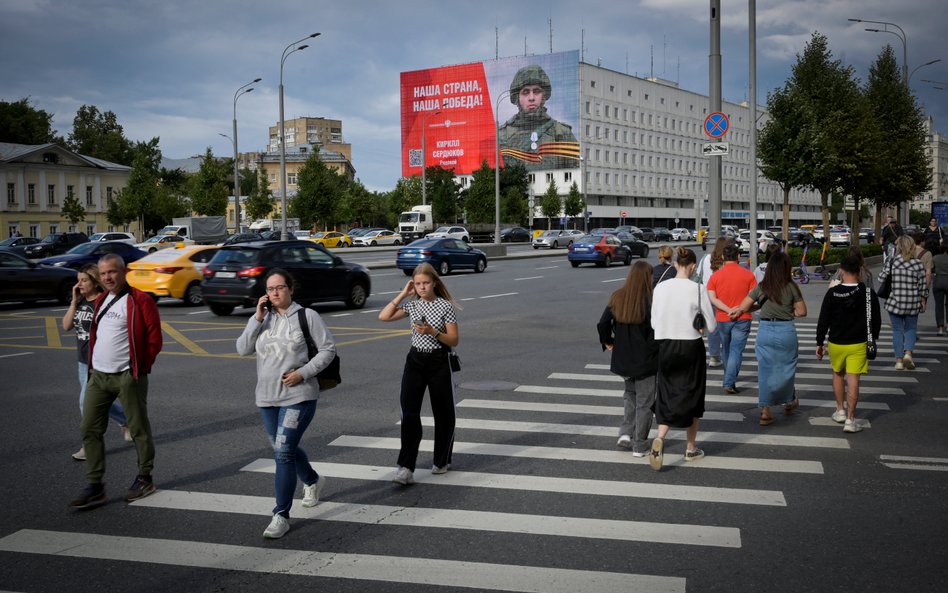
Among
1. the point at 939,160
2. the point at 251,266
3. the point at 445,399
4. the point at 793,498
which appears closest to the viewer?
the point at 793,498

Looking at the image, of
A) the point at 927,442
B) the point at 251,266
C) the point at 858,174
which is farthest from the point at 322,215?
the point at 927,442

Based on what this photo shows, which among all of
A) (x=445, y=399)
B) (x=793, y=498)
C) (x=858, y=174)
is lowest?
(x=793, y=498)

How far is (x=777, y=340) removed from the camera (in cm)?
870

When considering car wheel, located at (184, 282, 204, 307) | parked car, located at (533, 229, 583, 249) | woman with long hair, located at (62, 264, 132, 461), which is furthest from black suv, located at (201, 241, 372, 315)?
parked car, located at (533, 229, 583, 249)

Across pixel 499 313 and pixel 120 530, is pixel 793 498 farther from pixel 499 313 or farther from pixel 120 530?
pixel 499 313

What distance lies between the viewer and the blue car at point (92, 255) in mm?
27608

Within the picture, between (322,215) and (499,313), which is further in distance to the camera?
(322,215)

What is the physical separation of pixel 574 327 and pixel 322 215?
57.1 meters

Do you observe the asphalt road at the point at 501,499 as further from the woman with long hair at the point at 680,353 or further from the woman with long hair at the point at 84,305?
the woman with long hair at the point at 84,305

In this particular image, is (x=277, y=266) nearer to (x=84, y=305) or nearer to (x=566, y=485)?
(x=84, y=305)

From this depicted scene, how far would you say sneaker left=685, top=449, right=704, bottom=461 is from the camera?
731cm

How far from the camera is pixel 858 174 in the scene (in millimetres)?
38781

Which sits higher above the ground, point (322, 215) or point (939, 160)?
point (939, 160)

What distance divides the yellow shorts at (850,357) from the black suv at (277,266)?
40.0 feet
